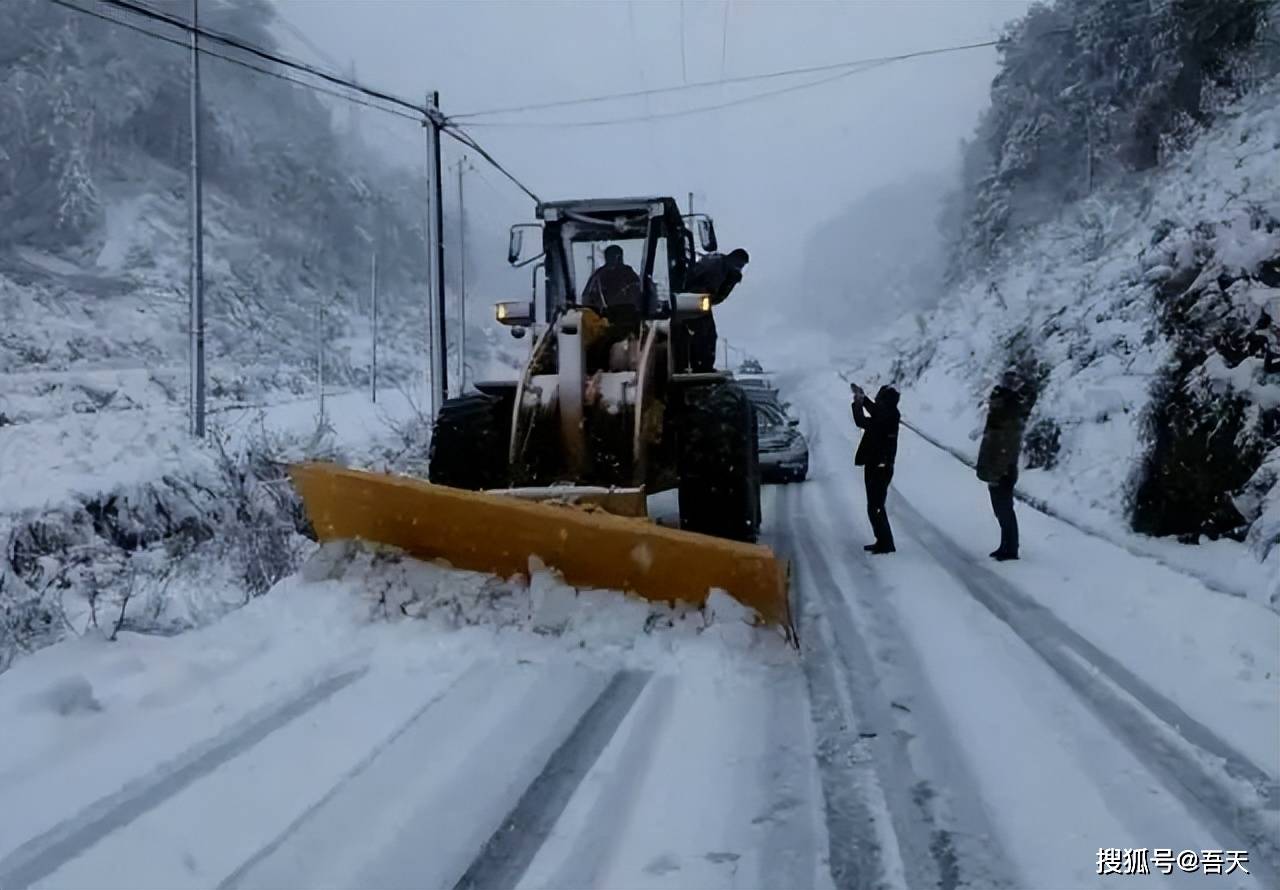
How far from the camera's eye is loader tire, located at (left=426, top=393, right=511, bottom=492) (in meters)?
7.57

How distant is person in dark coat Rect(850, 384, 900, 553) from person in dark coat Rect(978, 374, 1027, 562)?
791 millimetres

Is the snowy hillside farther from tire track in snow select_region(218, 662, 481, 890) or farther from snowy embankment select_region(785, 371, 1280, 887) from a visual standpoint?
snowy embankment select_region(785, 371, 1280, 887)

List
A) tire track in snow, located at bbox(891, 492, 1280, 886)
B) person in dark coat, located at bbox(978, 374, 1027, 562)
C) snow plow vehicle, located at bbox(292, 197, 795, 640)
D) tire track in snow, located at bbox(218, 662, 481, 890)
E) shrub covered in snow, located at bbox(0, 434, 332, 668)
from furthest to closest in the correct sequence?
person in dark coat, located at bbox(978, 374, 1027, 562), shrub covered in snow, located at bbox(0, 434, 332, 668), snow plow vehicle, located at bbox(292, 197, 795, 640), tire track in snow, located at bbox(891, 492, 1280, 886), tire track in snow, located at bbox(218, 662, 481, 890)

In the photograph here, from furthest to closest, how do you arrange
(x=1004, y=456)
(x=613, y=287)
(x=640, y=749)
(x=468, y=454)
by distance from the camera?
(x=613, y=287)
(x=1004, y=456)
(x=468, y=454)
(x=640, y=749)

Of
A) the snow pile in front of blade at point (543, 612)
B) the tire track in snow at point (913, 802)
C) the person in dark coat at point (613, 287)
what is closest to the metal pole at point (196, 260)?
the person in dark coat at point (613, 287)

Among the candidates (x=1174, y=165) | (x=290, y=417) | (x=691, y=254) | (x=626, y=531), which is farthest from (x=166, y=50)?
(x=626, y=531)

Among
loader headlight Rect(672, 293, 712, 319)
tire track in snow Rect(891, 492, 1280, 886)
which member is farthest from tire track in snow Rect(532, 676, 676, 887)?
loader headlight Rect(672, 293, 712, 319)

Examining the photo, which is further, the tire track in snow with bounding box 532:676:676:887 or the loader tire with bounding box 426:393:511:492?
the loader tire with bounding box 426:393:511:492

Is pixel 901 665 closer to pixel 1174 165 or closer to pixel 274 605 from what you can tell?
pixel 274 605

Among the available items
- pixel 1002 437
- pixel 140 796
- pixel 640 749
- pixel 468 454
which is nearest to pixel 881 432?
pixel 1002 437

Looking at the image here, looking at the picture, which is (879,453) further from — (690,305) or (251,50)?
(251,50)

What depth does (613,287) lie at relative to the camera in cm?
869

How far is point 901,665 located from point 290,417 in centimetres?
1908

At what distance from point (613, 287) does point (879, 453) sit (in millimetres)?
2672
